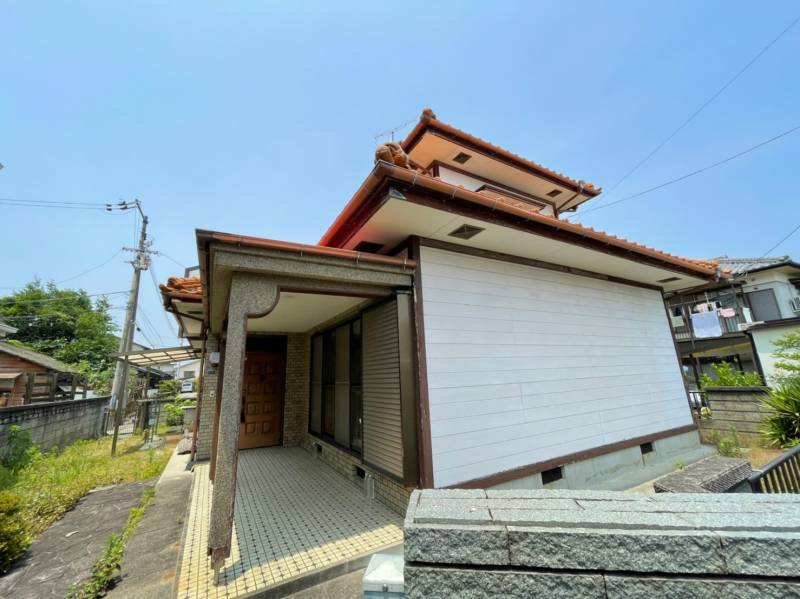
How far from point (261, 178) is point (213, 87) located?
259cm

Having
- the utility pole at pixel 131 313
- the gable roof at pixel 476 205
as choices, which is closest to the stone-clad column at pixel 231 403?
the gable roof at pixel 476 205

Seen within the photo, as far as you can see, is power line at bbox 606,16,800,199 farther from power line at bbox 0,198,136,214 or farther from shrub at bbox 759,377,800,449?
power line at bbox 0,198,136,214

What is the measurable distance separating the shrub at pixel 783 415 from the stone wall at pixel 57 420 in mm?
14615

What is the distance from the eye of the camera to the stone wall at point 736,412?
634 centimetres

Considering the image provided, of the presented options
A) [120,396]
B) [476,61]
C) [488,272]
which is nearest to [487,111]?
[476,61]

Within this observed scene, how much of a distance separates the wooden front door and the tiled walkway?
1.92 metres

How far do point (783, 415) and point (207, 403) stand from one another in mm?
11232

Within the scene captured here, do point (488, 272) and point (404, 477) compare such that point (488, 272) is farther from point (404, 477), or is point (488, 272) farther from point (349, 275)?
point (404, 477)

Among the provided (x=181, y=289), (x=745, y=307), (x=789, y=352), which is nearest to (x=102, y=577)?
(x=181, y=289)

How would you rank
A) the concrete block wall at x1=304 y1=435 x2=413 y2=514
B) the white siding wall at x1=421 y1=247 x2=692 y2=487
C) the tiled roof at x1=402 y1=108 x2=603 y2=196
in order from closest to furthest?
1. the concrete block wall at x1=304 y1=435 x2=413 y2=514
2. the white siding wall at x1=421 y1=247 x2=692 y2=487
3. the tiled roof at x1=402 y1=108 x2=603 y2=196

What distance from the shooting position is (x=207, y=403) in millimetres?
6727

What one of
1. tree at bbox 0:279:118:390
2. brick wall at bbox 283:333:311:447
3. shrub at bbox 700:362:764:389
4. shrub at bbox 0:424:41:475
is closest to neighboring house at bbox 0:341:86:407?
shrub at bbox 0:424:41:475

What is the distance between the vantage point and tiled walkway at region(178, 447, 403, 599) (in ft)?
8.78

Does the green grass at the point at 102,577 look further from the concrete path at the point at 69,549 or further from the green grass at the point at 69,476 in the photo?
the green grass at the point at 69,476
